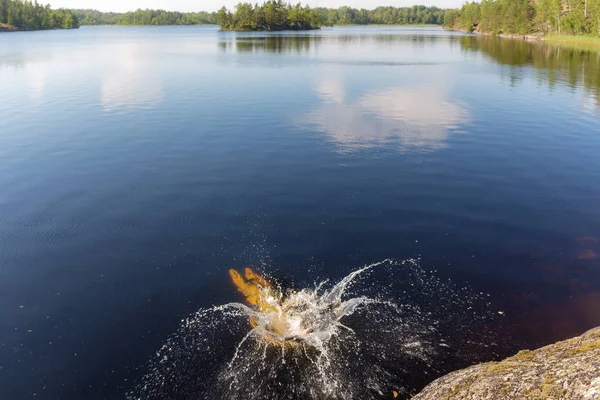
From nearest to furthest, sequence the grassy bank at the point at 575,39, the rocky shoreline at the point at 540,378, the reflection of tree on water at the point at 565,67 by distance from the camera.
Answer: the rocky shoreline at the point at 540,378, the reflection of tree on water at the point at 565,67, the grassy bank at the point at 575,39

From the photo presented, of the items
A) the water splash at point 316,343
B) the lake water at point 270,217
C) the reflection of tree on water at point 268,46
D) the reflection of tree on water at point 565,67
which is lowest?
the water splash at point 316,343

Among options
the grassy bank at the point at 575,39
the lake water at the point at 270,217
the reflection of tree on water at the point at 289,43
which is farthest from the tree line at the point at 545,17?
the lake water at the point at 270,217

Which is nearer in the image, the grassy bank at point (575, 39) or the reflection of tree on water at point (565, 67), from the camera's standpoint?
the reflection of tree on water at point (565, 67)

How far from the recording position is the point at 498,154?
90.7ft

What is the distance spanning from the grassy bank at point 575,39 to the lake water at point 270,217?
297 feet

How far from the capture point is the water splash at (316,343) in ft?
34.6

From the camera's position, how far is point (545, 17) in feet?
487

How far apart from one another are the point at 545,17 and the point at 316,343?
17224cm

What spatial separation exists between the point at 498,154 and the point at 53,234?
81.4ft

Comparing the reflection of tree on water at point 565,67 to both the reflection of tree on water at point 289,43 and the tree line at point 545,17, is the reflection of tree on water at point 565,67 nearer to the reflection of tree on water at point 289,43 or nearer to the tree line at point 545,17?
the tree line at point 545,17

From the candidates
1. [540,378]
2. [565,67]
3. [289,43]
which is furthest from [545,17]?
[540,378]

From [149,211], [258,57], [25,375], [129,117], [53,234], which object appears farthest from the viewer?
[258,57]

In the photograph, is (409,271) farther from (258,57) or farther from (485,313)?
(258,57)

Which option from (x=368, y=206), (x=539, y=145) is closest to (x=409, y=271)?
(x=368, y=206)
